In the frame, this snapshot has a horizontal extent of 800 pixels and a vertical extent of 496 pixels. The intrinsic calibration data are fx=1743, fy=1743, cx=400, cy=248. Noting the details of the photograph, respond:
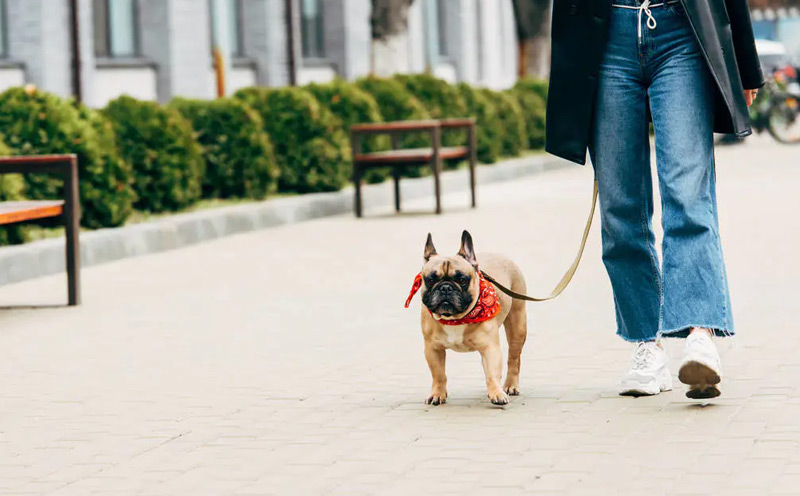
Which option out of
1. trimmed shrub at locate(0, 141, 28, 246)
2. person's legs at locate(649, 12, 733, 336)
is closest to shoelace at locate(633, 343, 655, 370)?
person's legs at locate(649, 12, 733, 336)

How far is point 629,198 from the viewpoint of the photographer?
664 cm

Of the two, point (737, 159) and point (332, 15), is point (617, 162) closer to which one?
point (737, 159)

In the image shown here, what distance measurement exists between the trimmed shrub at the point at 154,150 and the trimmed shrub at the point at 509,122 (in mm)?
11031

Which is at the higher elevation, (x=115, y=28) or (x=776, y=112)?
(x=115, y=28)

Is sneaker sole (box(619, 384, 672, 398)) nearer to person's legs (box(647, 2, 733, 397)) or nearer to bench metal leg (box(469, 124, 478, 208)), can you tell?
person's legs (box(647, 2, 733, 397))

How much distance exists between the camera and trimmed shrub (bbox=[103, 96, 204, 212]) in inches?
601

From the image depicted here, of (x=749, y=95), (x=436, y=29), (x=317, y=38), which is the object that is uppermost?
(x=436, y=29)

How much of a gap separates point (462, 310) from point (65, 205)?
17.0 ft

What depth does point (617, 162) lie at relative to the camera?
261 inches

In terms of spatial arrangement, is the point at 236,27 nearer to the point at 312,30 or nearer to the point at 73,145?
the point at 312,30

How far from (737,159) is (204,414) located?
2075 cm

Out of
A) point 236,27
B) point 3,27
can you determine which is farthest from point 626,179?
point 236,27

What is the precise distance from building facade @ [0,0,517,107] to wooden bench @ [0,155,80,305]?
12513 millimetres

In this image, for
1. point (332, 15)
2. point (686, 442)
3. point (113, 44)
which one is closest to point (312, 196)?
point (113, 44)
